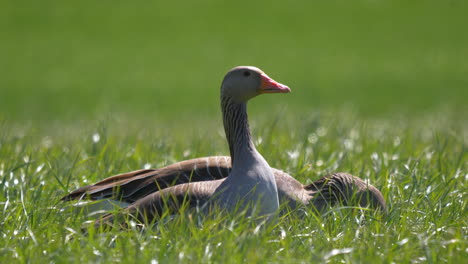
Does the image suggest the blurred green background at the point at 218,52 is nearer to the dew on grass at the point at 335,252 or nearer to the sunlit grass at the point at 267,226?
the sunlit grass at the point at 267,226

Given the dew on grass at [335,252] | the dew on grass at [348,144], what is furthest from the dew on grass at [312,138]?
the dew on grass at [335,252]

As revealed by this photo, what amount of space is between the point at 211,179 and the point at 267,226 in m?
1.13

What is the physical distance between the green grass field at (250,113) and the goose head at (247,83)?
1049 millimetres

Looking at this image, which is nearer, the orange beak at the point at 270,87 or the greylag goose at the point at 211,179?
the greylag goose at the point at 211,179

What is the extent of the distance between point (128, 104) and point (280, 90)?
1801 centimetres

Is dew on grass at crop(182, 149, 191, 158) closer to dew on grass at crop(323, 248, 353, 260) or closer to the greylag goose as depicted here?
the greylag goose

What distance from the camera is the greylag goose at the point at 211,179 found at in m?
5.18

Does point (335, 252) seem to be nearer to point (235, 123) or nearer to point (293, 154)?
point (235, 123)

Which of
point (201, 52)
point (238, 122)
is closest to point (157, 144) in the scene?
point (238, 122)

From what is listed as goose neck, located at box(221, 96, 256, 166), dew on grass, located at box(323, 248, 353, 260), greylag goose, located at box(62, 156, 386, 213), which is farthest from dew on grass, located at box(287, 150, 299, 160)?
dew on grass, located at box(323, 248, 353, 260)

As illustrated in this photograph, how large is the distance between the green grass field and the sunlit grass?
0.02 meters

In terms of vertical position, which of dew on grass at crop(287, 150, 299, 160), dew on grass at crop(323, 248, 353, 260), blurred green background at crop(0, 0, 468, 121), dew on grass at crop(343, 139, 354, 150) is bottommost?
blurred green background at crop(0, 0, 468, 121)

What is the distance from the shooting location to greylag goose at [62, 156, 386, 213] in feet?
17.0

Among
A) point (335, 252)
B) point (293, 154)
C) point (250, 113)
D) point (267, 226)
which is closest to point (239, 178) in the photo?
point (267, 226)
